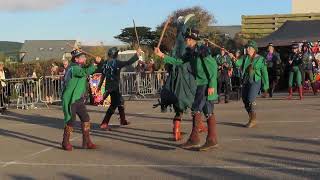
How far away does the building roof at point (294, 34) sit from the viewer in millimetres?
23547

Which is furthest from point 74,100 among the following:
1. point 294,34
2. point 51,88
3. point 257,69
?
point 294,34

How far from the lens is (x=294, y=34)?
24.4 meters

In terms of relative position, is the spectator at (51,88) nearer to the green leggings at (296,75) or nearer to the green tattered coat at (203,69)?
the green leggings at (296,75)

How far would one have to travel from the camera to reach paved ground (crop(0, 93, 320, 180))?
353 inches

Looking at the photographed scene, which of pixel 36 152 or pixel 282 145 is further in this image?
pixel 36 152

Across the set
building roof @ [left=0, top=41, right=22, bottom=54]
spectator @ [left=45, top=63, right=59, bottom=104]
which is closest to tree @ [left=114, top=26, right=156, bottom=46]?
building roof @ [left=0, top=41, right=22, bottom=54]

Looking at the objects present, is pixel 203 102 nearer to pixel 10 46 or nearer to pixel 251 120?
pixel 251 120

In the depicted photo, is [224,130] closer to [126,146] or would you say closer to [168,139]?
[168,139]

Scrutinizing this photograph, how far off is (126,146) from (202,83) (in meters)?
2.01

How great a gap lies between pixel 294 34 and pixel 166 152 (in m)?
15.0

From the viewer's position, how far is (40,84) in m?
22.3

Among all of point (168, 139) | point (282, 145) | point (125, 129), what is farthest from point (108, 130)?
point (282, 145)

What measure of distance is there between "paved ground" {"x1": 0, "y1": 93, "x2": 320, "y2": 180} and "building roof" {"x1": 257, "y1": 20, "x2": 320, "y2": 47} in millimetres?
7626

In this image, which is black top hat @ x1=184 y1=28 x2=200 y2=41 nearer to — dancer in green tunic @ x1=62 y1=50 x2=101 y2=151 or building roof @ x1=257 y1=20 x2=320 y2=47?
dancer in green tunic @ x1=62 y1=50 x2=101 y2=151
